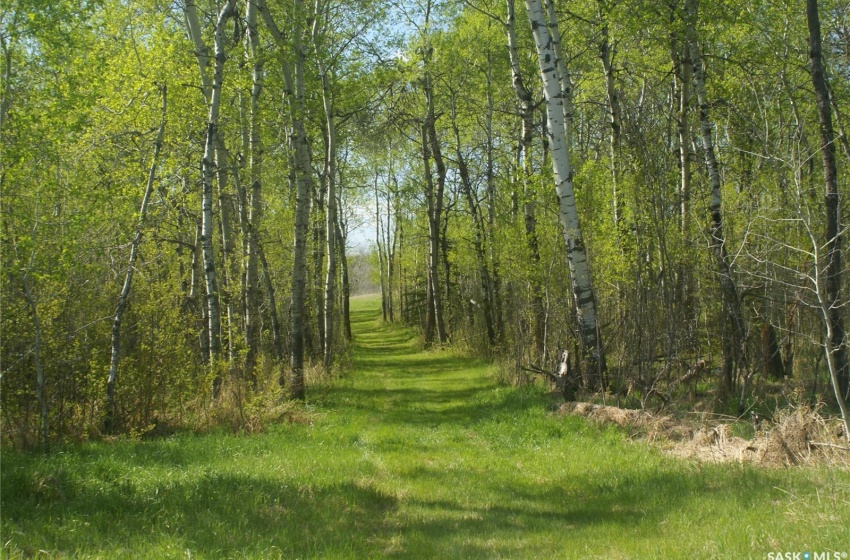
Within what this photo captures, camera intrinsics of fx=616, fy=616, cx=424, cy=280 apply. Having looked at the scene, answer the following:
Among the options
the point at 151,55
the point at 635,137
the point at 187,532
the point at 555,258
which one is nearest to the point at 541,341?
the point at 555,258

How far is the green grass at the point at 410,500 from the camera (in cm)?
458

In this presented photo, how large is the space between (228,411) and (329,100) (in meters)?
9.21

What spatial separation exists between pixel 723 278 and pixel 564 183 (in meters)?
2.94

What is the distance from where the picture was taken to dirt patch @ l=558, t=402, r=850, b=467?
246 inches

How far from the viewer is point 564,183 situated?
10062 mm

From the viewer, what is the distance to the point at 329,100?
16.3 meters

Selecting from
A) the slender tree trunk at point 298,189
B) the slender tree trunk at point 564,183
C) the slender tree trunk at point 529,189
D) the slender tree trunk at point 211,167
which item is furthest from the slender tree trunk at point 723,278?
the slender tree trunk at point 211,167

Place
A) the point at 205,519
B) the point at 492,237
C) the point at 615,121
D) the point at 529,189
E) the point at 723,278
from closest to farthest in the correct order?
the point at 205,519, the point at 723,278, the point at 529,189, the point at 615,121, the point at 492,237

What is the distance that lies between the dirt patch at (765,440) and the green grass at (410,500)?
43 cm

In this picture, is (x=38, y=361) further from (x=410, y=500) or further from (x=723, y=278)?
(x=723, y=278)

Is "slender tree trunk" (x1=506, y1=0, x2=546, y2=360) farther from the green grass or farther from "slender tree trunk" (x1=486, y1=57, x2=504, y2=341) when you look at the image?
the green grass

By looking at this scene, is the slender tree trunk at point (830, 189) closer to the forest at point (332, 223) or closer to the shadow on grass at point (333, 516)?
the forest at point (332, 223)

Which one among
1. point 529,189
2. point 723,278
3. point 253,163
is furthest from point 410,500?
point 253,163

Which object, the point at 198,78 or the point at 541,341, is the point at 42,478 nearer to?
the point at 198,78
